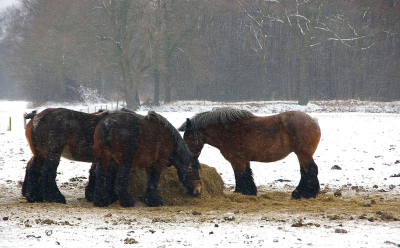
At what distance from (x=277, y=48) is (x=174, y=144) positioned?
28.9 m

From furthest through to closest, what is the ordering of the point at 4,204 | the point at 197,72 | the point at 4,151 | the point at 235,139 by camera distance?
the point at 197,72 → the point at 4,151 → the point at 235,139 → the point at 4,204

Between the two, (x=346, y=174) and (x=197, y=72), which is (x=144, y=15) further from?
(x=346, y=174)

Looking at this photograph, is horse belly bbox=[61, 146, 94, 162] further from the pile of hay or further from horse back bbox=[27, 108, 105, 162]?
the pile of hay

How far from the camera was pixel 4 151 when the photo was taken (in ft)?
37.6

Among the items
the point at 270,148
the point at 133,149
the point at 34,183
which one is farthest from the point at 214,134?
the point at 34,183

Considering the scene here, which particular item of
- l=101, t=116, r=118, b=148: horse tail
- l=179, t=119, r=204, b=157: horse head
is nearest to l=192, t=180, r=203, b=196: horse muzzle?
l=179, t=119, r=204, b=157: horse head

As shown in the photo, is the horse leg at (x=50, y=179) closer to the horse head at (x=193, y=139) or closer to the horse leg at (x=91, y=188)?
the horse leg at (x=91, y=188)

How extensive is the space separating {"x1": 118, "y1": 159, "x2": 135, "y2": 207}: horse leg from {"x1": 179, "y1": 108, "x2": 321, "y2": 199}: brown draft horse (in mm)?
1433

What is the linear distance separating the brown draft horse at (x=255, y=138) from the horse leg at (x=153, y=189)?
0.99 meters

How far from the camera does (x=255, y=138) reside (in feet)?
21.7

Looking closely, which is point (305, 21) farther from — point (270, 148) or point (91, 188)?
point (91, 188)

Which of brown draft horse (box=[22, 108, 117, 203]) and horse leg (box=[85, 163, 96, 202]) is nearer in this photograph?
brown draft horse (box=[22, 108, 117, 203])

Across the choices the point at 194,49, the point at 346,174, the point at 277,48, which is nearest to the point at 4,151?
the point at 346,174

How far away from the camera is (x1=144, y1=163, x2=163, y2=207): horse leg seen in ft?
19.6
